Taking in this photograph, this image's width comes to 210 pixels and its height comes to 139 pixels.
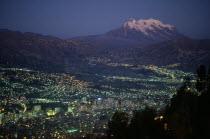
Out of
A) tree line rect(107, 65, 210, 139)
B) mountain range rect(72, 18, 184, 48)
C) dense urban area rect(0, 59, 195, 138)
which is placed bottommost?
dense urban area rect(0, 59, 195, 138)

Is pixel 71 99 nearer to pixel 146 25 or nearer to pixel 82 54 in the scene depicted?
pixel 82 54

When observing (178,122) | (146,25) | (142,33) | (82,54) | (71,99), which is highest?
(146,25)

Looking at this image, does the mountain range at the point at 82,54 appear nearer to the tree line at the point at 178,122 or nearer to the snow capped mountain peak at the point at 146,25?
the tree line at the point at 178,122

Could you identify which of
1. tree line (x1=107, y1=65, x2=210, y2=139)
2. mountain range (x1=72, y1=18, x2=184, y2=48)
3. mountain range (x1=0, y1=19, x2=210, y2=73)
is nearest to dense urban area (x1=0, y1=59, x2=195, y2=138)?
tree line (x1=107, y1=65, x2=210, y2=139)

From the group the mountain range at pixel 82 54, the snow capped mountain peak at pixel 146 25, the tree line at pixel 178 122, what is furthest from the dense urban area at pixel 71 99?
the snow capped mountain peak at pixel 146 25

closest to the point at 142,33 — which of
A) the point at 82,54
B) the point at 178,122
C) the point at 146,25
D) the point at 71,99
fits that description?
the point at 146,25

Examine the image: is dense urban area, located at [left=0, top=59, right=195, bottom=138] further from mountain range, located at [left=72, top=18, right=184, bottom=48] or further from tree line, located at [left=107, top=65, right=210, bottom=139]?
mountain range, located at [left=72, top=18, right=184, bottom=48]

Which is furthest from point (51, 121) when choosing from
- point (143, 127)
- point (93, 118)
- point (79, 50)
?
point (79, 50)

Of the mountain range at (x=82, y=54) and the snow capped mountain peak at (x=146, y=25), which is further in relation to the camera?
the snow capped mountain peak at (x=146, y=25)
